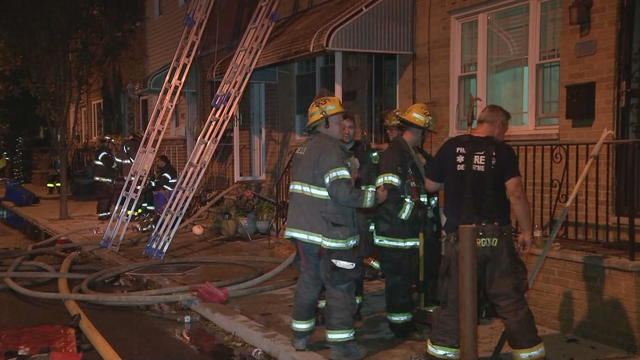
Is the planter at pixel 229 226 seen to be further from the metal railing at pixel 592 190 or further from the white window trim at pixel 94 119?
the white window trim at pixel 94 119

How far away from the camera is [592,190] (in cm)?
661

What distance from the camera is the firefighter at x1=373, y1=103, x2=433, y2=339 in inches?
206

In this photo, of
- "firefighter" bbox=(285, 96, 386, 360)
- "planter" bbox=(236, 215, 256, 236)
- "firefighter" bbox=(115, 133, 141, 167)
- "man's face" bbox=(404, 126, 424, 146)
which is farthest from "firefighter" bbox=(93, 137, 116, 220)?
"man's face" bbox=(404, 126, 424, 146)

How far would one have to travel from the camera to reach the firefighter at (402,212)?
17.1 feet

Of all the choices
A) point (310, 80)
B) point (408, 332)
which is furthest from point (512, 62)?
point (310, 80)

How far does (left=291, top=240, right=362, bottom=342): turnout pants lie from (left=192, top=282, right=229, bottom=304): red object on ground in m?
1.94

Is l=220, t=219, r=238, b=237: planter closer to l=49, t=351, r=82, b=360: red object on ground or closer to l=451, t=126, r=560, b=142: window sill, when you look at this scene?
l=451, t=126, r=560, b=142: window sill

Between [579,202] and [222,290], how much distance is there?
148 inches

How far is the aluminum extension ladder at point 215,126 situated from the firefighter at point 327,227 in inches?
197

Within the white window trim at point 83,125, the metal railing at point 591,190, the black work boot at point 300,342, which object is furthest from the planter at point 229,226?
the white window trim at point 83,125

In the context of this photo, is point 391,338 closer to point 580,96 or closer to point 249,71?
point 580,96

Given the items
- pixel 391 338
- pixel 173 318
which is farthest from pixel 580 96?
pixel 173 318

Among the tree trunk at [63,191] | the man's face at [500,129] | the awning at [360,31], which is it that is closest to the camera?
the man's face at [500,129]

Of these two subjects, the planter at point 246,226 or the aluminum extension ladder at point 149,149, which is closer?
the aluminum extension ladder at point 149,149
